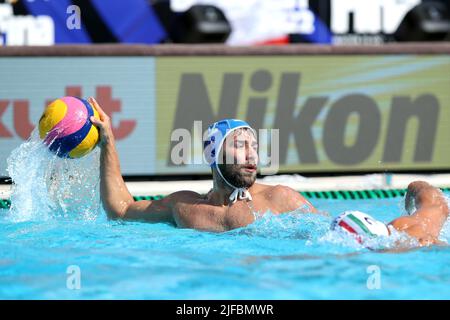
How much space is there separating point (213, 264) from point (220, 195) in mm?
657

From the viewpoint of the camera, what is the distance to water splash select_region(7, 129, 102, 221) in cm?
507

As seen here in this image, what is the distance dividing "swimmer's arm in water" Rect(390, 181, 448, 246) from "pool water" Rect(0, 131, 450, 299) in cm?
8

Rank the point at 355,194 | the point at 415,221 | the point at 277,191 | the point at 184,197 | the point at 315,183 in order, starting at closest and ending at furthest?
the point at 415,221, the point at 277,191, the point at 184,197, the point at 355,194, the point at 315,183

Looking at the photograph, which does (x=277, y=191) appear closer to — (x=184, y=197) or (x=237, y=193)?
(x=237, y=193)

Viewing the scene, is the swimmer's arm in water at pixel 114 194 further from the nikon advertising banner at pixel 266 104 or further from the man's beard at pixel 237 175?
the nikon advertising banner at pixel 266 104

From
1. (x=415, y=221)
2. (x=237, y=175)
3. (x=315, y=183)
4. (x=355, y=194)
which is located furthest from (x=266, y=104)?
(x=415, y=221)

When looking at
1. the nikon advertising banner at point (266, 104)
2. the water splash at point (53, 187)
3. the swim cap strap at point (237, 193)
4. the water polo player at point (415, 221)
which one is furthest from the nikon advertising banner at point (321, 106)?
the water polo player at point (415, 221)

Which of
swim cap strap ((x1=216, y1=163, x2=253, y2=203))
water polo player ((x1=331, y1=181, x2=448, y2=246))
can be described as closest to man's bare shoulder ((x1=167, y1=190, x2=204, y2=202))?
swim cap strap ((x1=216, y1=163, x2=253, y2=203))

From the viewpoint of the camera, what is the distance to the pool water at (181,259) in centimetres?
344

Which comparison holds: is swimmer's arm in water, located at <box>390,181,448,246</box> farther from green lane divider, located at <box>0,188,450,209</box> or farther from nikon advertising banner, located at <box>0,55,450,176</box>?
nikon advertising banner, located at <box>0,55,450,176</box>

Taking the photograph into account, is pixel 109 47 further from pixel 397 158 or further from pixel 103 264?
pixel 103 264

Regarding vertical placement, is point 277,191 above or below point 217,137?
below

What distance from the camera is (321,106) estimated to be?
7.63m
